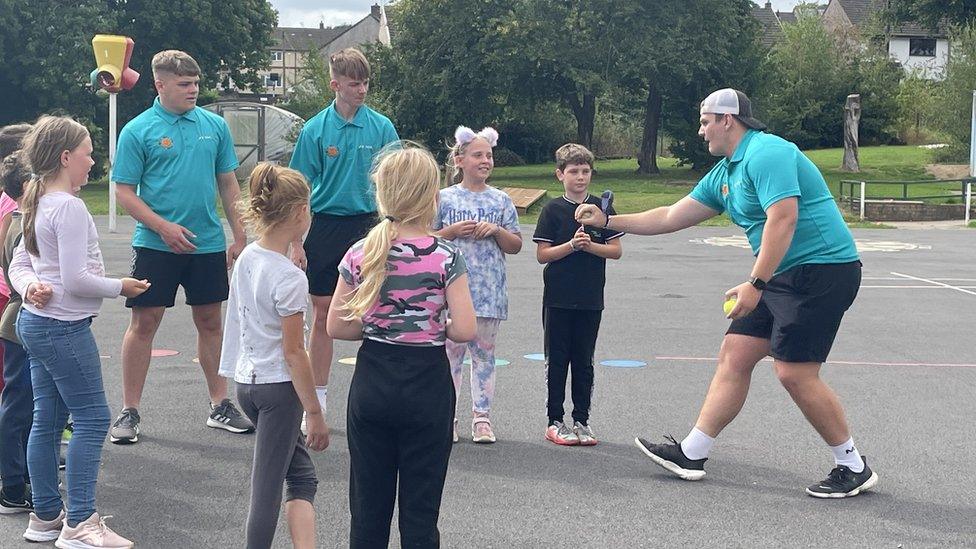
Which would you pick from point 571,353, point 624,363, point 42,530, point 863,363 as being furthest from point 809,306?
point 863,363

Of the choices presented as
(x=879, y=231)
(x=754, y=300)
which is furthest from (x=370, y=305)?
(x=879, y=231)

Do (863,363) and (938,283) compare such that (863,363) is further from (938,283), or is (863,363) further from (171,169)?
(938,283)

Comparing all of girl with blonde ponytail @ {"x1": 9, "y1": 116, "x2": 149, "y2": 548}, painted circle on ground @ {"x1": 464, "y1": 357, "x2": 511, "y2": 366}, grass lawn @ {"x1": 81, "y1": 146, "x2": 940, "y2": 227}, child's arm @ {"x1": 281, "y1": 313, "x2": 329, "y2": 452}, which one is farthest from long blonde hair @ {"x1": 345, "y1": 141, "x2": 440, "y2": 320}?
grass lawn @ {"x1": 81, "y1": 146, "x2": 940, "y2": 227}

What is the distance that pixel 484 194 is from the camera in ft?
20.5

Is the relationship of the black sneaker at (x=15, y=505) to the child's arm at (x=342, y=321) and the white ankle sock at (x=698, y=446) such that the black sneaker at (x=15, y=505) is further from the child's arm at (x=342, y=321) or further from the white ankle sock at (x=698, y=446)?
the white ankle sock at (x=698, y=446)

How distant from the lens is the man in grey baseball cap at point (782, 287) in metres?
5.31

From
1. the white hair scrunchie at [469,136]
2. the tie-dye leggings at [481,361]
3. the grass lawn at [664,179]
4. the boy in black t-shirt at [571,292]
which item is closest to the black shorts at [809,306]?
the boy in black t-shirt at [571,292]

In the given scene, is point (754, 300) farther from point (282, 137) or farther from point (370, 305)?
point (282, 137)

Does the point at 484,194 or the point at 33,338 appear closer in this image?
the point at 33,338

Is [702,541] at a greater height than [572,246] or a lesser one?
lesser

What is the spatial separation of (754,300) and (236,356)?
7.91 feet

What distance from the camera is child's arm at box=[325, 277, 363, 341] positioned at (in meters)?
3.81

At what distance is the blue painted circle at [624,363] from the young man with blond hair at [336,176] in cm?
294

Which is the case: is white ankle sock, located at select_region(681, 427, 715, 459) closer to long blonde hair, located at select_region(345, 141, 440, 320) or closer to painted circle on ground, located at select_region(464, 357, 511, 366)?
long blonde hair, located at select_region(345, 141, 440, 320)
